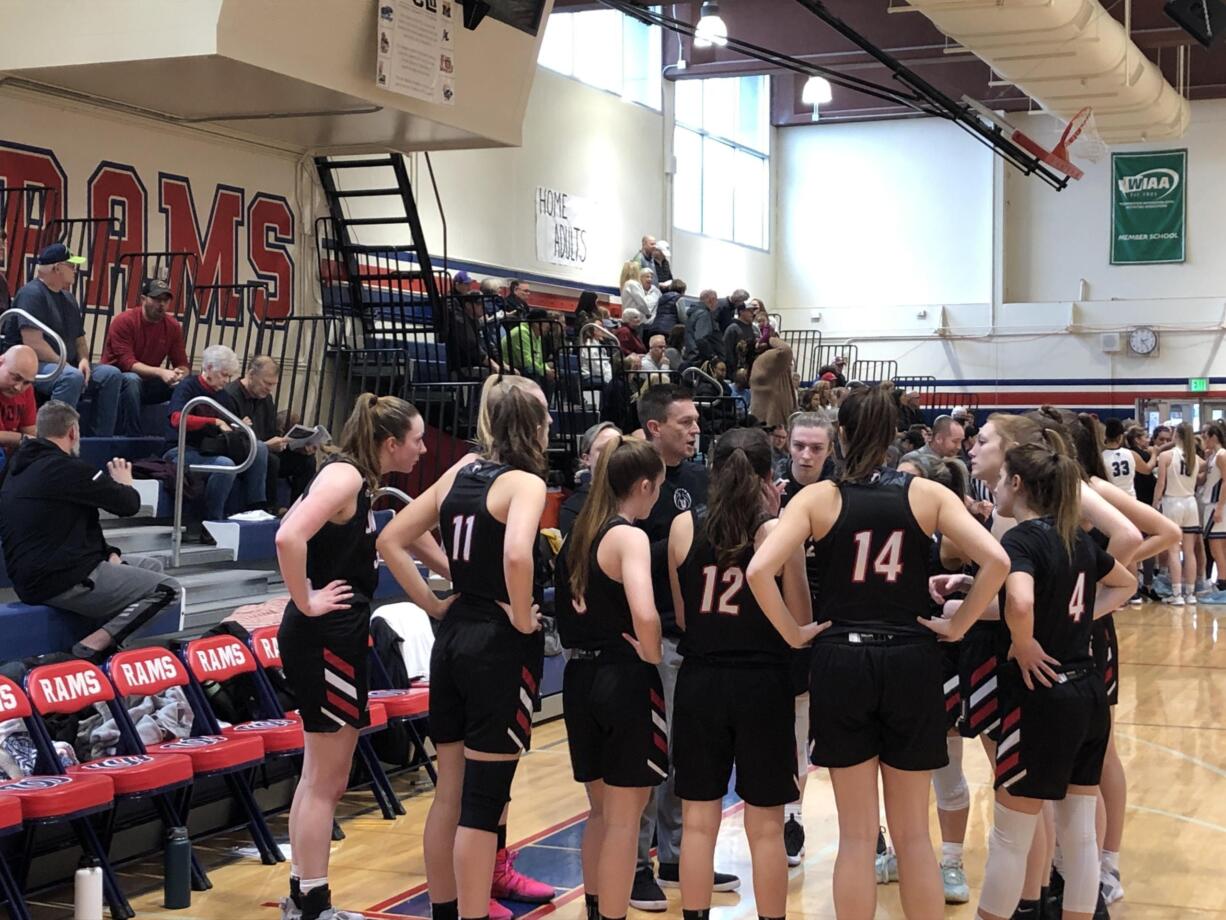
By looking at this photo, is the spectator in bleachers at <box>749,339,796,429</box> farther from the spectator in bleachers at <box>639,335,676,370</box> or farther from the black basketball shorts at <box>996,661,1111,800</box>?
the black basketball shorts at <box>996,661,1111,800</box>

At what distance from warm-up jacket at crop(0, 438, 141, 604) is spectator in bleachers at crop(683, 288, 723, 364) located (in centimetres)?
998

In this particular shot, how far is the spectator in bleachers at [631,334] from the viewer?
48.6 ft

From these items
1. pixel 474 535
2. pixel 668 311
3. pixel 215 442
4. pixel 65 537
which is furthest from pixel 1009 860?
pixel 668 311

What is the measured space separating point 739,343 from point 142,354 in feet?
25.3

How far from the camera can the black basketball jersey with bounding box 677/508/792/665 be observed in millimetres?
3988

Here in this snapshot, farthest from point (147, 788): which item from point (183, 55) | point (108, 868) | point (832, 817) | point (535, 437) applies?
point (183, 55)

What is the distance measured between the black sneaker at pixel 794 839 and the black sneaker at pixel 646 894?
591 millimetres

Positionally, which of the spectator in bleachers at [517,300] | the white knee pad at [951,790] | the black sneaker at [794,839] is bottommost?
the black sneaker at [794,839]

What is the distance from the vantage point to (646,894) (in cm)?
494

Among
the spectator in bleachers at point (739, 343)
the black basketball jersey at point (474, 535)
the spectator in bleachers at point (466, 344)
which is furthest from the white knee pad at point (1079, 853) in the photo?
the spectator in bleachers at point (739, 343)

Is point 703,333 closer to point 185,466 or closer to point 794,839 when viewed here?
point 185,466

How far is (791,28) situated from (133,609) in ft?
41.9

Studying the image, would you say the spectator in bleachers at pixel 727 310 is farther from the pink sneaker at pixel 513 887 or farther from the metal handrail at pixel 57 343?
the pink sneaker at pixel 513 887

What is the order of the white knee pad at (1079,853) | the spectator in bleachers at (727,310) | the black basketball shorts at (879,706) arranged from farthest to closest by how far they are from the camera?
the spectator in bleachers at (727,310)
the white knee pad at (1079,853)
the black basketball shorts at (879,706)
